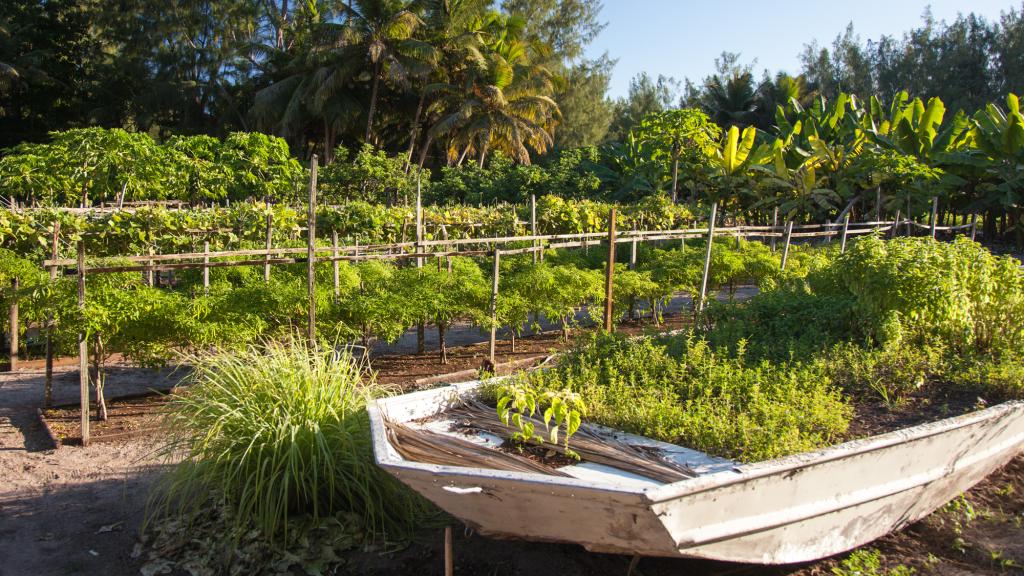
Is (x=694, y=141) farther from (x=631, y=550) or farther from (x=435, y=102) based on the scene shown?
(x=631, y=550)

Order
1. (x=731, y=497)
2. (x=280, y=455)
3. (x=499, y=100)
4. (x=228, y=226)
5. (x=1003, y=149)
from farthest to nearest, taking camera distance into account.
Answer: (x=499, y=100) < (x=1003, y=149) < (x=228, y=226) < (x=280, y=455) < (x=731, y=497)

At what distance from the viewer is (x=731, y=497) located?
11.8 feet

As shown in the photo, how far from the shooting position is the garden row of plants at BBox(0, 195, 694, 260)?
10.5 m

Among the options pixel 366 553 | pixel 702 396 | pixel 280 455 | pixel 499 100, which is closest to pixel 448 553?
pixel 366 553

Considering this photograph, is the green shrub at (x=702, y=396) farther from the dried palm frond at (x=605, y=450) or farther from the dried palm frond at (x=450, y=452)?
the dried palm frond at (x=450, y=452)

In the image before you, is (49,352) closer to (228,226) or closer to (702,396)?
(228,226)

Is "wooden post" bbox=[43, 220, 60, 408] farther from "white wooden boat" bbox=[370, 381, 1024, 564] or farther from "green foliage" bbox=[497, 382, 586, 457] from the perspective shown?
"green foliage" bbox=[497, 382, 586, 457]

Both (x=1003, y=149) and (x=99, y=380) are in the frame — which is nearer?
(x=99, y=380)

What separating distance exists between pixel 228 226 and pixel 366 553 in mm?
8133

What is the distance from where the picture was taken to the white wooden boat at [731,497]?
3432mm

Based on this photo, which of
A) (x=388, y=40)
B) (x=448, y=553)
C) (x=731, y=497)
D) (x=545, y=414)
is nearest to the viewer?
(x=731, y=497)

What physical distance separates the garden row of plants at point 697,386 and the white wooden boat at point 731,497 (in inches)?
14.8

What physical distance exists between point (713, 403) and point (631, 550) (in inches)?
69.0

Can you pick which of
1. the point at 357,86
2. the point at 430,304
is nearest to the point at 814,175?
the point at 430,304
